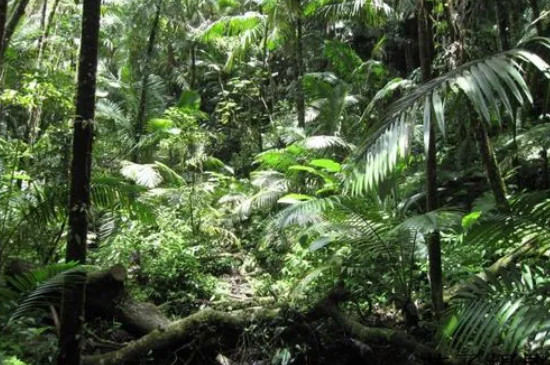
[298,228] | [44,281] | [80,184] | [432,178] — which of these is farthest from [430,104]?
[298,228]

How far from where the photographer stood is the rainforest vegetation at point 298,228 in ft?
11.1

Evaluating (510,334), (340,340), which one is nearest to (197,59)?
(340,340)

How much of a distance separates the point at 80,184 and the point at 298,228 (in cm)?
457

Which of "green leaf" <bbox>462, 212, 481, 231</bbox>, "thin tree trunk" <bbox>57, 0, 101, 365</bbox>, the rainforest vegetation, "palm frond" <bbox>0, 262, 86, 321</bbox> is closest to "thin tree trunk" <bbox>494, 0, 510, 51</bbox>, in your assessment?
the rainforest vegetation

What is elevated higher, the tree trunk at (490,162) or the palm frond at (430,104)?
the palm frond at (430,104)

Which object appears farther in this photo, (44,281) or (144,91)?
(144,91)

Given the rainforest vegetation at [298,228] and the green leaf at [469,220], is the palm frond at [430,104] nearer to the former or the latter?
the rainforest vegetation at [298,228]

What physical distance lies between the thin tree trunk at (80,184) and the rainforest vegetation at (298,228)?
0.04ft

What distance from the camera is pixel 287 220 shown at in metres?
5.71

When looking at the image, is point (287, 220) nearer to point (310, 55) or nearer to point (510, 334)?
point (510, 334)

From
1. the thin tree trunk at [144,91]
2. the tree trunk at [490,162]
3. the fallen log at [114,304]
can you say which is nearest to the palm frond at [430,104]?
the tree trunk at [490,162]

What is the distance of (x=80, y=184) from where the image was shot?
385cm

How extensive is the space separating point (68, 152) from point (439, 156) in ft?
23.5

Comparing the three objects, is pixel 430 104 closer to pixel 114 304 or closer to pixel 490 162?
pixel 490 162
